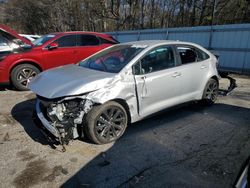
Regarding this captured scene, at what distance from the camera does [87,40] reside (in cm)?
791

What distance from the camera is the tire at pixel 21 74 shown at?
6.56m

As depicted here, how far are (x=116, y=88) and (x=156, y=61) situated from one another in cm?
109

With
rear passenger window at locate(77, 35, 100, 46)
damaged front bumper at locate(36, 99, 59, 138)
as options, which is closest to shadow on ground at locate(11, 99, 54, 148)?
damaged front bumper at locate(36, 99, 59, 138)

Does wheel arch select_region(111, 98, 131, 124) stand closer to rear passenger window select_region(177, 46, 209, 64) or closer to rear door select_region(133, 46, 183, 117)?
rear door select_region(133, 46, 183, 117)

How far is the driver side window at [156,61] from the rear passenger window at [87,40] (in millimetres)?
4018

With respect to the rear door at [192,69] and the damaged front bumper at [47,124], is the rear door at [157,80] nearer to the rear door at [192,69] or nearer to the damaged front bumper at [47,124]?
the rear door at [192,69]

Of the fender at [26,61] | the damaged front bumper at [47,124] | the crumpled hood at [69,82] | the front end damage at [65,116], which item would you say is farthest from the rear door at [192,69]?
the fender at [26,61]

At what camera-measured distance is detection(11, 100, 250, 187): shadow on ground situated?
2936 mm

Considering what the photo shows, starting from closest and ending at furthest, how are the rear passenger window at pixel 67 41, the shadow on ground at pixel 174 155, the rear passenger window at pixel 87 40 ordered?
the shadow on ground at pixel 174 155, the rear passenger window at pixel 67 41, the rear passenger window at pixel 87 40

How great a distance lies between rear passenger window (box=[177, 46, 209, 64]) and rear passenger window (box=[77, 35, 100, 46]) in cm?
388

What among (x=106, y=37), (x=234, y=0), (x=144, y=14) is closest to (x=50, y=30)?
(x=144, y=14)

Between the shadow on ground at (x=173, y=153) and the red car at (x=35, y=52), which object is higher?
the red car at (x=35, y=52)

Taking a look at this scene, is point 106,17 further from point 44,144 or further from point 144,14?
point 44,144

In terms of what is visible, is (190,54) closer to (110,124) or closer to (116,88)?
(116,88)
